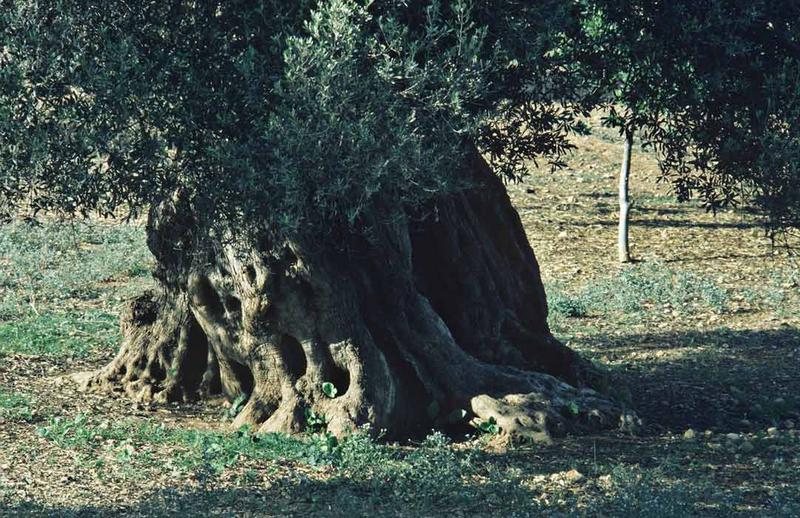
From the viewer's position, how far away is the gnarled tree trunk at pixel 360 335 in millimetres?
9609

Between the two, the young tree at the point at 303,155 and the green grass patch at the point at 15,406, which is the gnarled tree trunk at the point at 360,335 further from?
the green grass patch at the point at 15,406

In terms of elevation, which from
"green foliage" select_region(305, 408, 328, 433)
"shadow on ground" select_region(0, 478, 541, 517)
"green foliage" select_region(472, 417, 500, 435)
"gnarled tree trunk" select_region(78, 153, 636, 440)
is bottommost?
"shadow on ground" select_region(0, 478, 541, 517)

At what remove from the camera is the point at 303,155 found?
24.2ft

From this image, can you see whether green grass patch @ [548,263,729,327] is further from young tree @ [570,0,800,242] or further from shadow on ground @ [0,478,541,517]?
shadow on ground @ [0,478,541,517]

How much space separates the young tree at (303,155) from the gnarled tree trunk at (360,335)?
0.08 feet

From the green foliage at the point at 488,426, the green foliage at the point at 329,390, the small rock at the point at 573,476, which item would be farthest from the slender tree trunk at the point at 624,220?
the small rock at the point at 573,476

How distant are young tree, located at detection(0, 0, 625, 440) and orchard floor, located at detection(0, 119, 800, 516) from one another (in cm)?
65

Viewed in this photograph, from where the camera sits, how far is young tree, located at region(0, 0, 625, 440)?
741 cm

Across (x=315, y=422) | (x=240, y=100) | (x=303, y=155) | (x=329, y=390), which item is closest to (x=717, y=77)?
(x=303, y=155)

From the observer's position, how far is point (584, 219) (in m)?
23.5

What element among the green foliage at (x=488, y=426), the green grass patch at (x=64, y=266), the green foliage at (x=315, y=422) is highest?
the green grass patch at (x=64, y=266)

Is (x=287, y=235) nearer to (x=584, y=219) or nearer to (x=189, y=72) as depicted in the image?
(x=189, y=72)

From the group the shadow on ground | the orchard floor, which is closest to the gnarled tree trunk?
the orchard floor

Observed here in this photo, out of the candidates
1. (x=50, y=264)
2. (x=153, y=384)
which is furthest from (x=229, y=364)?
(x=50, y=264)
